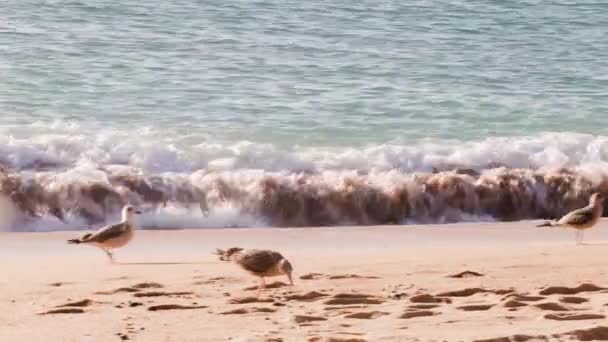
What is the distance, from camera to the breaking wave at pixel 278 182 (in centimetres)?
1226

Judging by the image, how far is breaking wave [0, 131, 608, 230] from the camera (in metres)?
12.3

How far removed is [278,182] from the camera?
1304 centimetres

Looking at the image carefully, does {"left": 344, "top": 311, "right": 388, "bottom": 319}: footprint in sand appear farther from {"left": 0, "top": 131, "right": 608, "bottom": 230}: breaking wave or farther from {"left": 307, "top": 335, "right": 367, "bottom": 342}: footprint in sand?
{"left": 0, "top": 131, "right": 608, "bottom": 230}: breaking wave

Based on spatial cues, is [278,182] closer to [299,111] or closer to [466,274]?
[299,111]

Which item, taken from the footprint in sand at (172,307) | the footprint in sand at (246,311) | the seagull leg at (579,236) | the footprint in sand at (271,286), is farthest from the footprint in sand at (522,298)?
the seagull leg at (579,236)

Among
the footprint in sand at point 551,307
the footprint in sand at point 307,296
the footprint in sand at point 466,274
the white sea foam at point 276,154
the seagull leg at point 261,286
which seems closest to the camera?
the footprint in sand at point 551,307

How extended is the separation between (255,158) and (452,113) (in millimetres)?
3672

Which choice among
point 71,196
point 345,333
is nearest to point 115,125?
point 71,196

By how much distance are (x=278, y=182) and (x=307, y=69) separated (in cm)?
578

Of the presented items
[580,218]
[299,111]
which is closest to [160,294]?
[580,218]

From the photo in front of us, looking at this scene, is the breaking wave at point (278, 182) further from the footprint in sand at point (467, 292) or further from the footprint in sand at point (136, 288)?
the footprint in sand at point (467, 292)

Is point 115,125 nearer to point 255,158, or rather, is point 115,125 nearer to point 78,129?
point 78,129

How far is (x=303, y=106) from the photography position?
16.7 meters

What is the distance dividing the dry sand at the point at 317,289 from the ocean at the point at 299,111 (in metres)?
1.65
